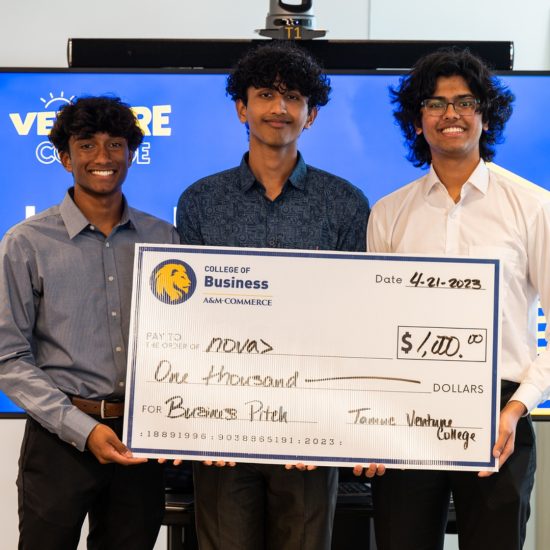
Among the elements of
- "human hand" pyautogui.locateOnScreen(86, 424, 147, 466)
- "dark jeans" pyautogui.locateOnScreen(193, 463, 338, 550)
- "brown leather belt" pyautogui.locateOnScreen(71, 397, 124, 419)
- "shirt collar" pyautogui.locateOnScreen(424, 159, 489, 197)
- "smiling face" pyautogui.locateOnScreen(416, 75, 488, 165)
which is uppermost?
"smiling face" pyautogui.locateOnScreen(416, 75, 488, 165)

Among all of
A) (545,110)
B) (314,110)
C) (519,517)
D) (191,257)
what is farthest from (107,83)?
(519,517)

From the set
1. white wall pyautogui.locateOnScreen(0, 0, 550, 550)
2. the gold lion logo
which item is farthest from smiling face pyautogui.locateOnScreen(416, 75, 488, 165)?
white wall pyautogui.locateOnScreen(0, 0, 550, 550)

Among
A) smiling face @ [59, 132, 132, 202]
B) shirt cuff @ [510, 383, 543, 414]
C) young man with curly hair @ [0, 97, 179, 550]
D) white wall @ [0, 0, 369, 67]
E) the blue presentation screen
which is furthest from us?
white wall @ [0, 0, 369, 67]

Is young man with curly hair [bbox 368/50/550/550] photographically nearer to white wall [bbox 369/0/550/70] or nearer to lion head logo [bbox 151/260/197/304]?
lion head logo [bbox 151/260/197/304]

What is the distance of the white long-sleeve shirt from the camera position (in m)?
2.07

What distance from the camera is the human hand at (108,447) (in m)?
2.05

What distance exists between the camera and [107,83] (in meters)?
3.12

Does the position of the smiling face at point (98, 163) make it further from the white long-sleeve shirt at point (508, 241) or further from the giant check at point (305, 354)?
the white long-sleeve shirt at point (508, 241)

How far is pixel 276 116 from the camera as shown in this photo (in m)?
2.23

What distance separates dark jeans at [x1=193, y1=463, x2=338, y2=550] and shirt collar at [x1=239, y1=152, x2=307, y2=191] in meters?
0.68

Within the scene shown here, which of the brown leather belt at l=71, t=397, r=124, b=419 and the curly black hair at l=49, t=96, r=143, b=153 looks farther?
the curly black hair at l=49, t=96, r=143, b=153

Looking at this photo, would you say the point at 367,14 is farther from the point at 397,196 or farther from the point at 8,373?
the point at 8,373

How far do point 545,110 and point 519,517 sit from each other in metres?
1.60

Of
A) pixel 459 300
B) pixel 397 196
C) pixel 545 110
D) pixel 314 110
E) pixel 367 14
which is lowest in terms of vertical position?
pixel 459 300
